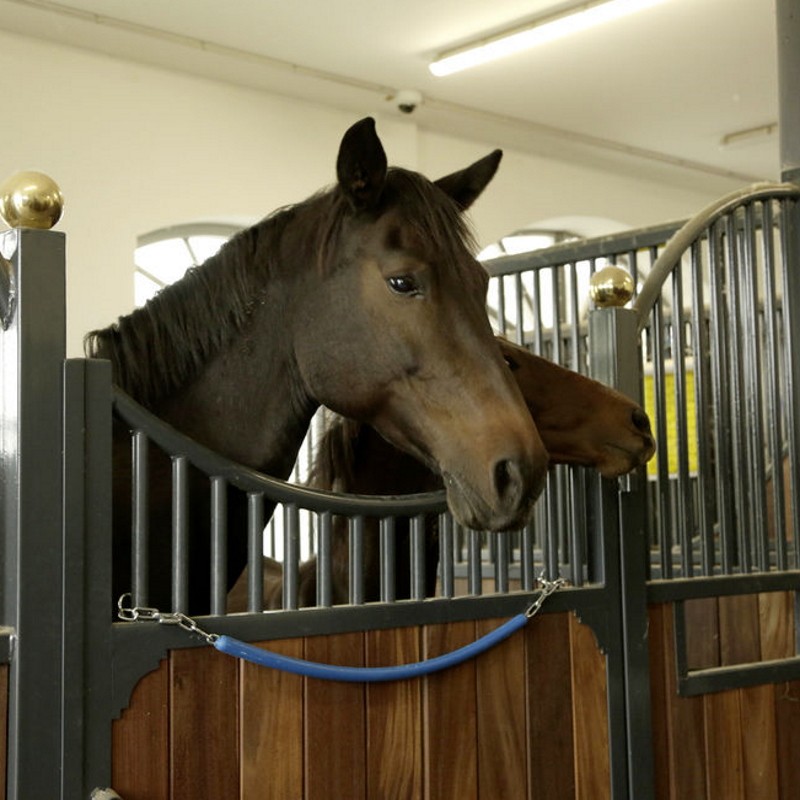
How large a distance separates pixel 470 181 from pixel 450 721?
73cm

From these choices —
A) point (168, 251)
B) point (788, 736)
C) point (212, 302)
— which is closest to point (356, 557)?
point (212, 302)

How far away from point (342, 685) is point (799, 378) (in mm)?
1242

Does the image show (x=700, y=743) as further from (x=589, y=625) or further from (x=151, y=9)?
(x=151, y=9)

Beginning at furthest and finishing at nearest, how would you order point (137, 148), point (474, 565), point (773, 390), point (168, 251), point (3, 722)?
point (168, 251) → point (137, 148) → point (773, 390) → point (474, 565) → point (3, 722)

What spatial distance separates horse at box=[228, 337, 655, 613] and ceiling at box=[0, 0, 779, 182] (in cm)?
369

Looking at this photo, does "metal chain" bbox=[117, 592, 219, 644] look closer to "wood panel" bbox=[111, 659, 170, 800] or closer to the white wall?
"wood panel" bbox=[111, 659, 170, 800]

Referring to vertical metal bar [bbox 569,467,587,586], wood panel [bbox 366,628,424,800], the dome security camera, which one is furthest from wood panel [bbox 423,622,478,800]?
the dome security camera

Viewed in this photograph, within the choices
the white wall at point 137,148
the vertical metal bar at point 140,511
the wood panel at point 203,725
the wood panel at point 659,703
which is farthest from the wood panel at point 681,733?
the white wall at point 137,148

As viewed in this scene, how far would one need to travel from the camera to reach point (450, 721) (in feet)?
4.55

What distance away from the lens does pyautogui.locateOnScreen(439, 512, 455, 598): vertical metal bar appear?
56.0 inches

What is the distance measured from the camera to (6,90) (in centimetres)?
501

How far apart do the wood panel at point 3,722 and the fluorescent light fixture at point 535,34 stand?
15.2 feet

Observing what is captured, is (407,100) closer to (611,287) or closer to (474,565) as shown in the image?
(611,287)

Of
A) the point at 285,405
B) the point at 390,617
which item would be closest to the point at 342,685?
the point at 390,617
